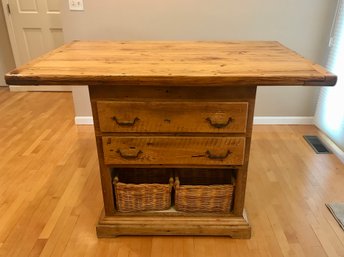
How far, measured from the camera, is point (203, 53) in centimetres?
156

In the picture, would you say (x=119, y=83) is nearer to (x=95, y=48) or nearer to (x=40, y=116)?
(x=95, y=48)

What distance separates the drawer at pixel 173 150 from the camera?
1.40 m

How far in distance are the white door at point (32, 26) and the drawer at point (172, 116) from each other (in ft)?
9.01

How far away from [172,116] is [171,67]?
8.5 inches

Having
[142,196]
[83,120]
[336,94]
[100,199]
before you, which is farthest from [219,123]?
[83,120]

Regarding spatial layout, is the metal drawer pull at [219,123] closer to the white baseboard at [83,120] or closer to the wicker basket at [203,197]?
the wicker basket at [203,197]

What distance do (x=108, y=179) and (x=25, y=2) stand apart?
3.00 metres

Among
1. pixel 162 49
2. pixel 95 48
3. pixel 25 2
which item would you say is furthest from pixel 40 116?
pixel 162 49

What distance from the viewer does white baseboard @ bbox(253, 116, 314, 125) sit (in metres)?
2.89

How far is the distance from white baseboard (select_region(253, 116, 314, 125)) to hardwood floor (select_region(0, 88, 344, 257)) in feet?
0.25

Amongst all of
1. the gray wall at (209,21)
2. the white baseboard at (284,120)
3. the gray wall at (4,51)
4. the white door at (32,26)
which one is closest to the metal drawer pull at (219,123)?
the gray wall at (209,21)

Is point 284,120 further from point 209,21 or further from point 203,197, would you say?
point 203,197

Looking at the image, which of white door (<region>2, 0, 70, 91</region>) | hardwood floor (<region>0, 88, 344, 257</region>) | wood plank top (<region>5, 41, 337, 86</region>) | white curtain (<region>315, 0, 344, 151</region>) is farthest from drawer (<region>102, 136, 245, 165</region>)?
white door (<region>2, 0, 70, 91</region>)

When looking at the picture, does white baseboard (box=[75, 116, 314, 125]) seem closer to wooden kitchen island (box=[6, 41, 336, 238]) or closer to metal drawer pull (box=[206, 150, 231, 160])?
wooden kitchen island (box=[6, 41, 336, 238])
